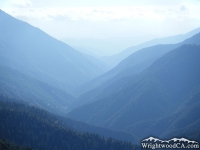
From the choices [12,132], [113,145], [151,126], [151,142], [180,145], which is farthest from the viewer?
[151,126]

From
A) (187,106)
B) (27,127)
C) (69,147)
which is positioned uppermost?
(187,106)

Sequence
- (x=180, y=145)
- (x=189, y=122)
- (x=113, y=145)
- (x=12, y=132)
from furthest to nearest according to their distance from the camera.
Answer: (x=189, y=122) → (x=113, y=145) → (x=12, y=132) → (x=180, y=145)

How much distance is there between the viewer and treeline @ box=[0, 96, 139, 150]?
11988 centimetres

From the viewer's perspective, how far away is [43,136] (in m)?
126

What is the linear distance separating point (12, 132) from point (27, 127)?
8.85m

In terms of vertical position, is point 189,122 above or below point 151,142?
above

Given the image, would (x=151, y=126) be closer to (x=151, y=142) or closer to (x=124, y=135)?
(x=124, y=135)

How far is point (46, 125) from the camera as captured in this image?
134 meters

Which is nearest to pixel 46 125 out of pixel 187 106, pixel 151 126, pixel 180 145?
pixel 180 145

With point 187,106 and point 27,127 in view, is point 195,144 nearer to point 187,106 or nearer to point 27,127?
point 27,127

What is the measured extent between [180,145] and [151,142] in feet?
37.1

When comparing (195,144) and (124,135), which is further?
(124,135)

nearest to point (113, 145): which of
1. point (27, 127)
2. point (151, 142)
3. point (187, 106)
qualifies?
point (151, 142)

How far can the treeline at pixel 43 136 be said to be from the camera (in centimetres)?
11988
